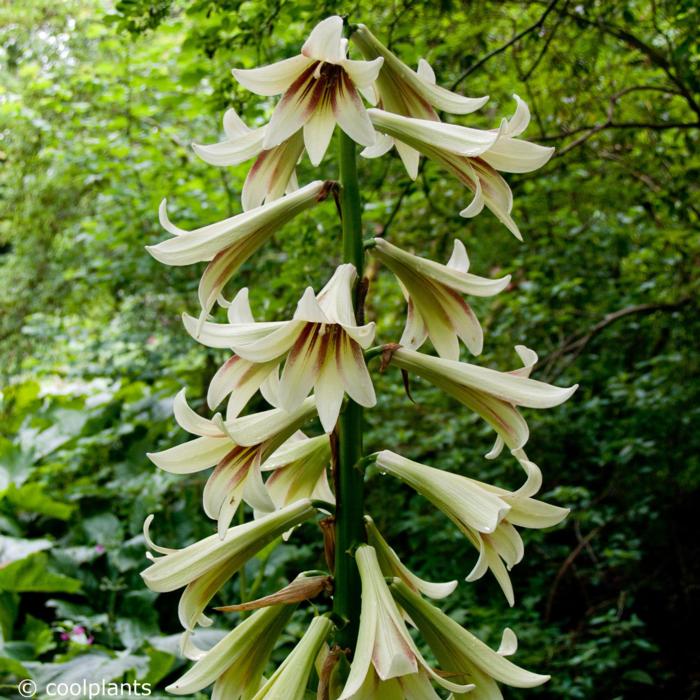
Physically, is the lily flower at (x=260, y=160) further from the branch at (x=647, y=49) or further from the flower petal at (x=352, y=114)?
the branch at (x=647, y=49)

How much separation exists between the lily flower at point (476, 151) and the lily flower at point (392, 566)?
56cm

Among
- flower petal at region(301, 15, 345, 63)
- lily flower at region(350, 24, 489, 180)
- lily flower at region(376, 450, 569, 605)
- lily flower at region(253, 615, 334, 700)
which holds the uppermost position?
lily flower at region(350, 24, 489, 180)

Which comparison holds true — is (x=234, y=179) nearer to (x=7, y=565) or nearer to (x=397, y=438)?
(x=397, y=438)

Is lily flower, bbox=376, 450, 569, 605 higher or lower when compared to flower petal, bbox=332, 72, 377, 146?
lower

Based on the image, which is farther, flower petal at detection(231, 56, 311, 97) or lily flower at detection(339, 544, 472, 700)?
flower petal at detection(231, 56, 311, 97)

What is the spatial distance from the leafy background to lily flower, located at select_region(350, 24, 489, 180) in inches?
54.8

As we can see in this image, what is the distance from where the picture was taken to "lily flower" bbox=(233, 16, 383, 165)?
44.4 inches

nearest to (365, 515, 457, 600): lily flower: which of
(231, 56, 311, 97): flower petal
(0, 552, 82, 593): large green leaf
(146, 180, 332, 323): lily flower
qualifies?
(146, 180, 332, 323): lily flower

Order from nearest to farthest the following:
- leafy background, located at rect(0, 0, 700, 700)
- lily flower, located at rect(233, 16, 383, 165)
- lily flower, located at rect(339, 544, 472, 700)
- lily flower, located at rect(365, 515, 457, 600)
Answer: lily flower, located at rect(339, 544, 472, 700)
lily flower, located at rect(233, 16, 383, 165)
lily flower, located at rect(365, 515, 457, 600)
leafy background, located at rect(0, 0, 700, 700)

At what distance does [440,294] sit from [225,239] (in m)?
0.38

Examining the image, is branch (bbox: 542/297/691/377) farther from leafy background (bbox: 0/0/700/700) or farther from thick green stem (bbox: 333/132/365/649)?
thick green stem (bbox: 333/132/365/649)

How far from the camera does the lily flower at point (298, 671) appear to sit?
121 cm
